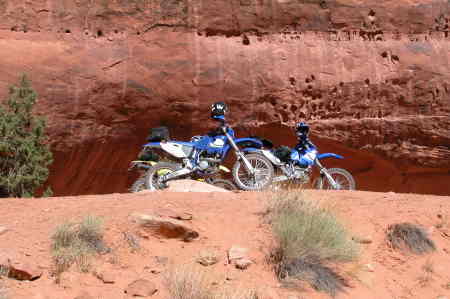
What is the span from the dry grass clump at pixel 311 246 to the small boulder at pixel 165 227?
3.14ft

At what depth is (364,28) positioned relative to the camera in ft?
40.0

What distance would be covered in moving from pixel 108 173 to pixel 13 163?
86.7 inches

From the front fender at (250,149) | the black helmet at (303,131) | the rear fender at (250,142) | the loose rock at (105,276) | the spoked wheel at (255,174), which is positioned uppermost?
the black helmet at (303,131)

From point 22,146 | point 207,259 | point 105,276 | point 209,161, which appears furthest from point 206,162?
point 105,276

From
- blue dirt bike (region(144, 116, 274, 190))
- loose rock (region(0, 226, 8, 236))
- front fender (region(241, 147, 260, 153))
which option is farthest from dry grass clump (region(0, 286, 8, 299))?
front fender (region(241, 147, 260, 153))

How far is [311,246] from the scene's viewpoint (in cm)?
677

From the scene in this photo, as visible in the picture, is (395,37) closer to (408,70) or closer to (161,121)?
(408,70)

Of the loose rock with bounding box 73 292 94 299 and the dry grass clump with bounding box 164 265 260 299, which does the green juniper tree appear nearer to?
the loose rock with bounding box 73 292 94 299

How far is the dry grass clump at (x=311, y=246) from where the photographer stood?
6574 millimetres

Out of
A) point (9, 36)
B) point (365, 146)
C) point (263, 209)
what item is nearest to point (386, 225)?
point (263, 209)

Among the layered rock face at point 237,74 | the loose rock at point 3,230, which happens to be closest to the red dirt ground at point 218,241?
the loose rock at point 3,230

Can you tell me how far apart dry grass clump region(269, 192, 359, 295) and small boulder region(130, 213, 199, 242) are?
0.96 meters

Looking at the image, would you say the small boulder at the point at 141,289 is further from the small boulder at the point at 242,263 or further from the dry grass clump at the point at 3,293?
the dry grass clump at the point at 3,293

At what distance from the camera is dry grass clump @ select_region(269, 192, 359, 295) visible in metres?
6.57
